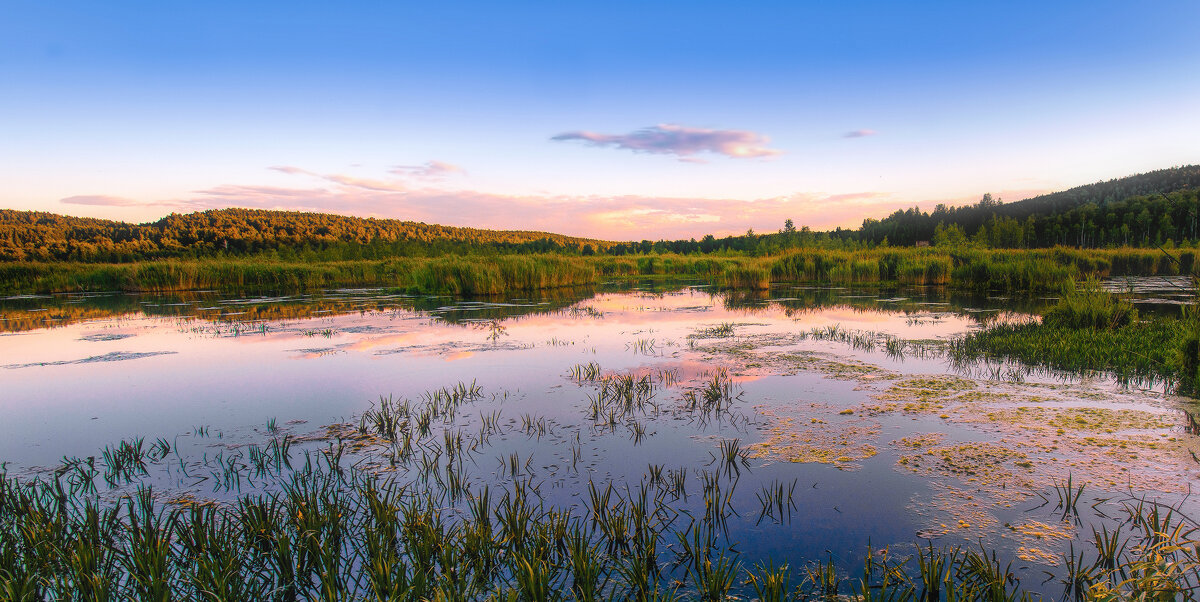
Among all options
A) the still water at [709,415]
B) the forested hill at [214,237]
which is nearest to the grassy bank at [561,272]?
the still water at [709,415]

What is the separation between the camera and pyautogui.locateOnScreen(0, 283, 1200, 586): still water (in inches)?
151

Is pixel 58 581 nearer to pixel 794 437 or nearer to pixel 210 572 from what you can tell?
pixel 210 572

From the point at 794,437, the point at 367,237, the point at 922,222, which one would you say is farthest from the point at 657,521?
the point at 922,222

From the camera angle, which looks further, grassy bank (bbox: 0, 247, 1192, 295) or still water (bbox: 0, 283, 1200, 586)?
grassy bank (bbox: 0, 247, 1192, 295)

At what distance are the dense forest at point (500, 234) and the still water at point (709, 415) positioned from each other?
30.9 meters

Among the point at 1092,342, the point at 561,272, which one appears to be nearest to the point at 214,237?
the point at 561,272

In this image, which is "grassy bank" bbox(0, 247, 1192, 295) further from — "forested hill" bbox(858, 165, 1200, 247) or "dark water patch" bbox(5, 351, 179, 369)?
"forested hill" bbox(858, 165, 1200, 247)

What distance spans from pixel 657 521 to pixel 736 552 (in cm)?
57

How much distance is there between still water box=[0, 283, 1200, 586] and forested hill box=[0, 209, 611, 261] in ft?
116

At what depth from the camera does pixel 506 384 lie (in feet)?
24.7

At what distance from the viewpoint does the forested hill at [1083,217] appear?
79500 millimetres

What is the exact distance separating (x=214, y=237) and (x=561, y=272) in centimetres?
6206

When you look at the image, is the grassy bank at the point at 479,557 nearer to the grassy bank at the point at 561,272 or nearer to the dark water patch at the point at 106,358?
the dark water patch at the point at 106,358

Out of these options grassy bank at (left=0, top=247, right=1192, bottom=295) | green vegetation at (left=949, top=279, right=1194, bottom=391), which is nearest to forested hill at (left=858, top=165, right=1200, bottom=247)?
grassy bank at (left=0, top=247, right=1192, bottom=295)
